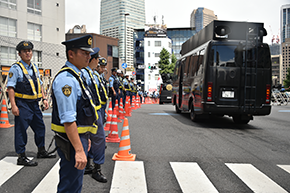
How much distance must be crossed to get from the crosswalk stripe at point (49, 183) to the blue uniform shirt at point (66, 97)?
1817 mm

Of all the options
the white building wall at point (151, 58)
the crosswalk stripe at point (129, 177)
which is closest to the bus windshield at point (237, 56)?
the crosswalk stripe at point (129, 177)

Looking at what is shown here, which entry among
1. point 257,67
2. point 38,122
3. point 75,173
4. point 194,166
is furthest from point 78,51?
point 257,67

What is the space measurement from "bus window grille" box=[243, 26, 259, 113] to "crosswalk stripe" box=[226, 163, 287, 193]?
14.1ft

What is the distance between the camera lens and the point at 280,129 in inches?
365

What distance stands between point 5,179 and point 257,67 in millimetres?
7844


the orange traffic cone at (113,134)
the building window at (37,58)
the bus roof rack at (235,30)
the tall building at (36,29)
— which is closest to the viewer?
the orange traffic cone at (113,134)

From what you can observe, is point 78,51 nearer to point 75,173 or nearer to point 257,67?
point 75,173

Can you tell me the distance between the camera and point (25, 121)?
470 cm

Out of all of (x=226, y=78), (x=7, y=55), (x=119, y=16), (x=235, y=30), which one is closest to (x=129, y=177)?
(x=226, y=78)

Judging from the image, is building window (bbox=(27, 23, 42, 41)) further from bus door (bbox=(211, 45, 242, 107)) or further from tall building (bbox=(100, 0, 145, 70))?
tall building (bbox=(100, 0, 145, 70))

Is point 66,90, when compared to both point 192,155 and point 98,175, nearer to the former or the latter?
point 98,175

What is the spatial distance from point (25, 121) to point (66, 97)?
2.83m

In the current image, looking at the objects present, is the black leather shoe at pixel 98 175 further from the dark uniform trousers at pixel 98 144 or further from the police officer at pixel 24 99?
the police officer at pixel 24 99

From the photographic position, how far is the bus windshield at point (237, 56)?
349 inches
